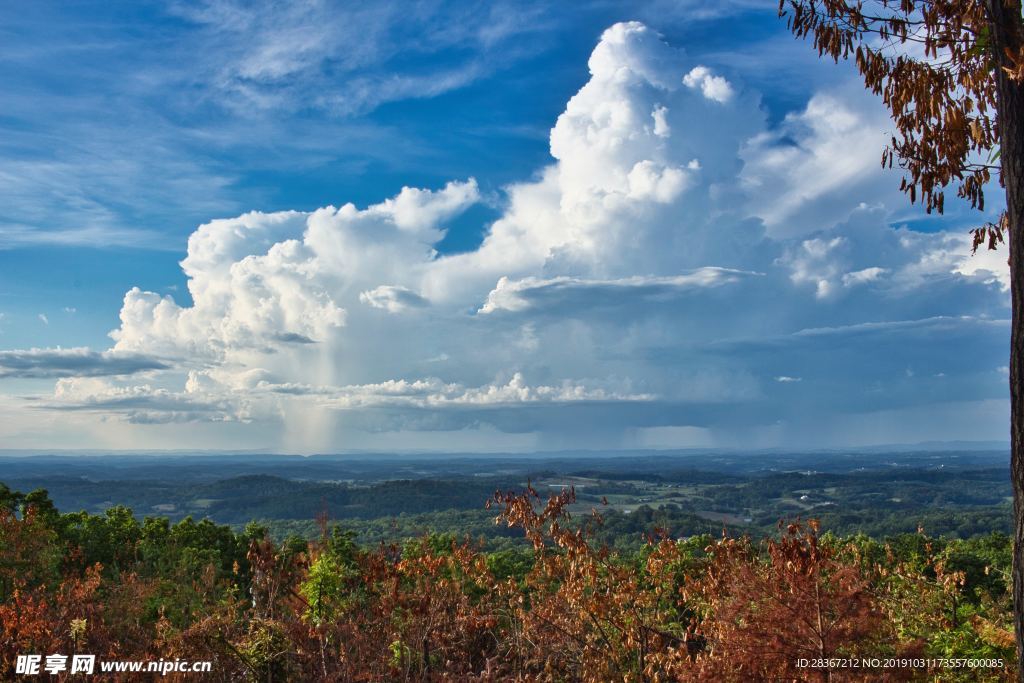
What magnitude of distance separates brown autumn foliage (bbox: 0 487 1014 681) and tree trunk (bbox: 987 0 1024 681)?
1026 millimetres

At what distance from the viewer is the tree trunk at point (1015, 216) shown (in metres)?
4.92

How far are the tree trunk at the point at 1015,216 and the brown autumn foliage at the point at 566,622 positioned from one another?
40.4 inches

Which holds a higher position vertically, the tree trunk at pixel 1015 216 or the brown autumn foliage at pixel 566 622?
the tree trunk at pixel 1015 216

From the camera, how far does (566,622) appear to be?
774 centimetres

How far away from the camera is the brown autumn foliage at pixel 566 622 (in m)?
5.23

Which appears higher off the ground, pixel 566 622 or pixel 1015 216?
pixel 1015 216

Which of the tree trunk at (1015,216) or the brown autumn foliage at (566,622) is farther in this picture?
the brown autumn foliage at (566,622)

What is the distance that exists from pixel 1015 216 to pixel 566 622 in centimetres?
541

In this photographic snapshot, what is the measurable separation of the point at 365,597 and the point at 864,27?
339 inches

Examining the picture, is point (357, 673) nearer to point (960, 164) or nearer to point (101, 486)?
point (960, 164)

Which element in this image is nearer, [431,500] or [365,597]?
[365,597]

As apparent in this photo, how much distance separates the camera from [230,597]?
41.7 ft

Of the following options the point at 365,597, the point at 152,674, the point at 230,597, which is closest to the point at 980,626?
the point at 365,597

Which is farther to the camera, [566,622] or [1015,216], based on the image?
[566,622]
